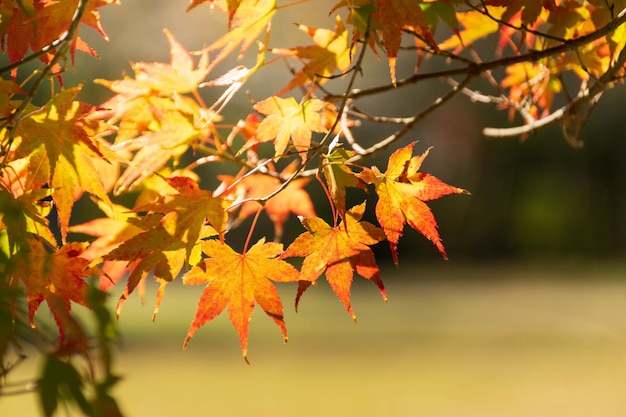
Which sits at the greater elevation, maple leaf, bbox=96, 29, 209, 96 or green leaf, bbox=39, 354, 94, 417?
maple leaf, bbox=96, 29, 209, 96

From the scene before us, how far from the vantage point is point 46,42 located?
668 mm

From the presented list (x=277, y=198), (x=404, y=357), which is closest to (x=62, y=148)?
(x=277, y=198)

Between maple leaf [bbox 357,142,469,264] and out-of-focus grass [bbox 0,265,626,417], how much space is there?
140 inches

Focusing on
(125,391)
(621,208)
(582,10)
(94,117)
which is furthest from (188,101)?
(621,208)

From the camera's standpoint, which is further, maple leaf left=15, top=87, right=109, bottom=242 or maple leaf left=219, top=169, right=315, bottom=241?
maple leaf left=219, top=169, right=315, bottom=241

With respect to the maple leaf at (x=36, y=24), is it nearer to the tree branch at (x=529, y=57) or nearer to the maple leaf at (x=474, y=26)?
the tree branch at (x=529, y=57)

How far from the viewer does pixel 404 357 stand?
17.1 ft

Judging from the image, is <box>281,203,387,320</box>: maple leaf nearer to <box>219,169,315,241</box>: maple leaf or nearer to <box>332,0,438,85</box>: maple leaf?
<box>332,0,438,85</box>: maple leaf

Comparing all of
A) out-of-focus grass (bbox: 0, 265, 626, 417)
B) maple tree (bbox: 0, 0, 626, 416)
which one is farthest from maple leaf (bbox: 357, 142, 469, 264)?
out-of-focus grass (bbox: 0, 265, 626, 417)

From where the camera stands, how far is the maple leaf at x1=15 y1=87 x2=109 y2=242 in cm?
61

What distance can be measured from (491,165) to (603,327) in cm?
291

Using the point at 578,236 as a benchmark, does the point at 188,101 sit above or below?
above

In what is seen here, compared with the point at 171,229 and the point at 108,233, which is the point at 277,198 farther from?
the point at 171,229

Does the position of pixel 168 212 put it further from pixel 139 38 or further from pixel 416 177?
pixel 139 38
